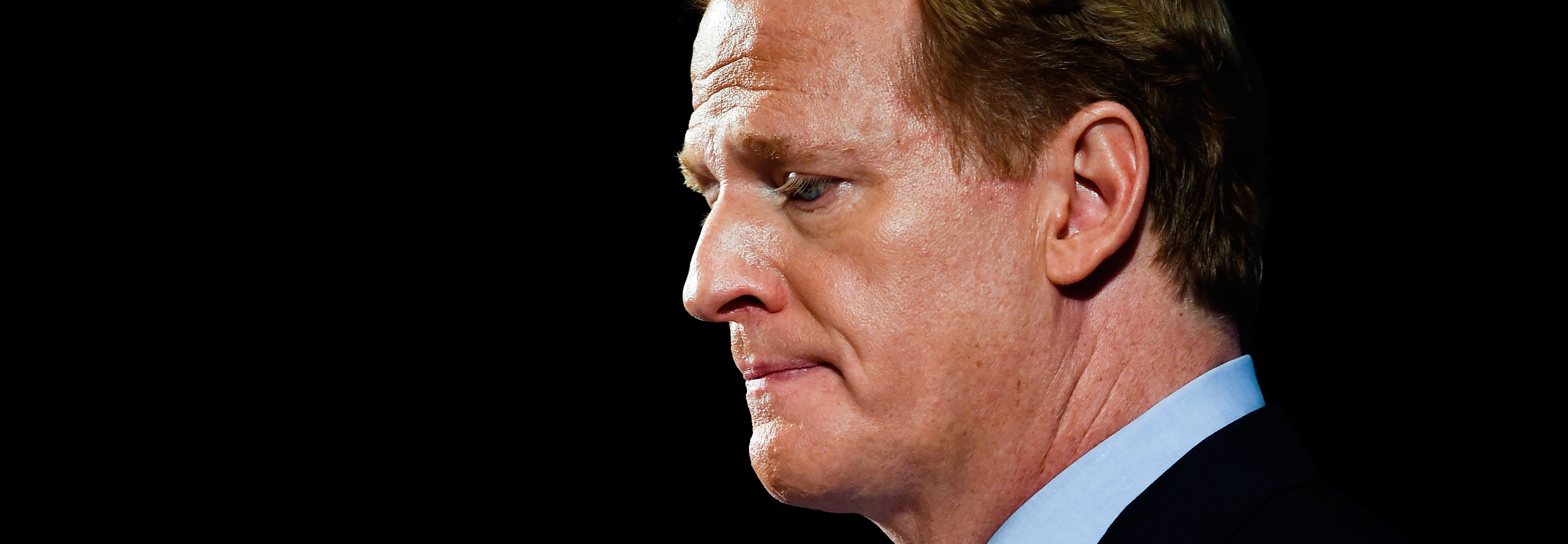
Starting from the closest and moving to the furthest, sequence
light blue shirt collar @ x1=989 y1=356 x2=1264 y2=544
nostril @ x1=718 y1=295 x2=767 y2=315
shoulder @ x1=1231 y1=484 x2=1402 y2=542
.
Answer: shoulder @ x1=1231 y1=484 x2=1402 y2=542 < light blue shirt collar @ x1=989 y1=356 x2=1264 y2=544 < nostril @ x1=718 y1=295 x2=767 y2=315

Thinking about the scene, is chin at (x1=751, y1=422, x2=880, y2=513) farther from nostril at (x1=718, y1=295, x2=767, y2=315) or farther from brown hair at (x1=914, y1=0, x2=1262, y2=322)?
brown hair at (x1=914, y1=0, x2=1262, y2=322)

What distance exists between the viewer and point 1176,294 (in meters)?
1.64

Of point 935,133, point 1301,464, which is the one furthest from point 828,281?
point 1301,464

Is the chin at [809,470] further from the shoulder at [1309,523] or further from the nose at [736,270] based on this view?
the shoulder at [1309,523]

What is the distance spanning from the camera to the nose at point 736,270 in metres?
1.63

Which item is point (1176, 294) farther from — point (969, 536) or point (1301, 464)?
point (969, 536)

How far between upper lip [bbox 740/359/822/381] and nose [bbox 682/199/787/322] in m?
0.07

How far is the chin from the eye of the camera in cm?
160

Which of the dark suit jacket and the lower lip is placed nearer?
the dark suit jacket

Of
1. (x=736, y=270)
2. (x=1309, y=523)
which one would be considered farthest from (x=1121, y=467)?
(x=736, y=270)

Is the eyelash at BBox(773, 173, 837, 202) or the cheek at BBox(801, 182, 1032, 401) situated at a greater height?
the eyelash at BBox(773, 173, 837, 202)

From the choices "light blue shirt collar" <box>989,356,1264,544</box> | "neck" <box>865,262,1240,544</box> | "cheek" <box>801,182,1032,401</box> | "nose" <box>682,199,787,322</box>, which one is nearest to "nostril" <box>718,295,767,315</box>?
"nose" <box>682,199,787,322</box>

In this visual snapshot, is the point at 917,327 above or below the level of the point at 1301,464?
above

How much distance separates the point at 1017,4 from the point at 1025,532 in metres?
0.68
